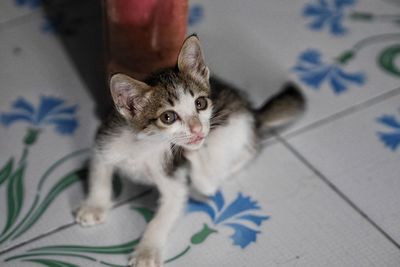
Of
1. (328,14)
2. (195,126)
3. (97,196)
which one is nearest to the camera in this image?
(195,126)

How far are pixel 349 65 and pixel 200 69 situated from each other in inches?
27.3

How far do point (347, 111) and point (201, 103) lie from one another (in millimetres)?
578

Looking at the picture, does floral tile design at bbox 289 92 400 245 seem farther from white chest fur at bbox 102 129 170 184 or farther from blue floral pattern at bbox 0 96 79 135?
blue floral pattern at bbox 0 96 79 135

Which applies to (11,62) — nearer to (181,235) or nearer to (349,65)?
(181,235)

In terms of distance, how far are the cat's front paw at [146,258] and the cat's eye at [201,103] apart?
12.0 inches

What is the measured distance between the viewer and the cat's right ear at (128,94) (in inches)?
36.5

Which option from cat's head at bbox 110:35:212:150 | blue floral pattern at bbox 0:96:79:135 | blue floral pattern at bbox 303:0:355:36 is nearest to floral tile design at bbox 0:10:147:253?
blue floral pattern at bbox 0:96:79:135

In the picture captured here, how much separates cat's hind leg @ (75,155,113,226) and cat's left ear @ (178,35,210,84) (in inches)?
10.9

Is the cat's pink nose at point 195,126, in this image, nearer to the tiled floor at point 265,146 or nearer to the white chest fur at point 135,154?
the white chest fur at point 135,154

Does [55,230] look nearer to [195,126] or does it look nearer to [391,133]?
[195,126]

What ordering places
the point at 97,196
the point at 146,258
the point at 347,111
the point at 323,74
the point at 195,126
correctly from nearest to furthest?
the point at 195,126 < the point at 146,258 < the point at 97,196 < the point at 347,111 < the point at 323,74

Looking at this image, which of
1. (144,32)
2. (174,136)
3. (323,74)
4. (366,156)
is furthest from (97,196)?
(323,74)

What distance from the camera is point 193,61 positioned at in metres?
1.02

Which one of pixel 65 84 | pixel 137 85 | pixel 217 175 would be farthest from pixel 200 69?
pixel 65 84
